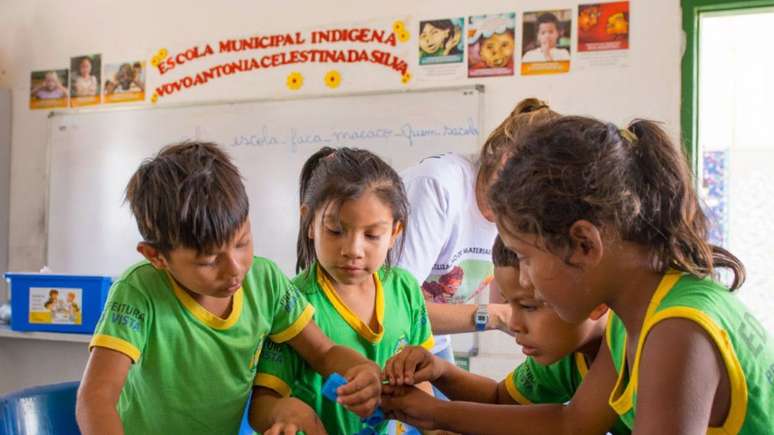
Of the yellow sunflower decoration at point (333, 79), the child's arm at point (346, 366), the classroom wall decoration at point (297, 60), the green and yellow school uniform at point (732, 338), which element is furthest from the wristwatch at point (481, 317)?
the yellow sunflower decoration at point (333, 79)

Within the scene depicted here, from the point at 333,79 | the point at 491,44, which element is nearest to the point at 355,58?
the point at 333,79

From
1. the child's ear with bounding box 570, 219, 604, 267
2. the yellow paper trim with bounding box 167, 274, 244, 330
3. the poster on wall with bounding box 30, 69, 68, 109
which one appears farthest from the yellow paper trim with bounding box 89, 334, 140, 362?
the poster on wall with bounding box 30, 69, 68, 109

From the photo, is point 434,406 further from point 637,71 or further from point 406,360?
point 637,71

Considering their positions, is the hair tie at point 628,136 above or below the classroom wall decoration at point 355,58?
below

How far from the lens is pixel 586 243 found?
0.80 meters

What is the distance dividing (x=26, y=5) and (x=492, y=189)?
370cm

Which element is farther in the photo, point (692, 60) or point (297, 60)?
point (297, 60)

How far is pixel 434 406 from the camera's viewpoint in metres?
1.15

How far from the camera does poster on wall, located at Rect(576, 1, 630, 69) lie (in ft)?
9.35

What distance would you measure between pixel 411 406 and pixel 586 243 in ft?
1.51

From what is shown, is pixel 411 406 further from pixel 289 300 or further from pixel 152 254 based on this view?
pixel 152 254

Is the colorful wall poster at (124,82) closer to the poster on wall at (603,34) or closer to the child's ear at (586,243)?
the poster on wall at (603,34)

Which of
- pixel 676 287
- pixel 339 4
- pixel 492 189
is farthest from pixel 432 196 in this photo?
pixel 339 4

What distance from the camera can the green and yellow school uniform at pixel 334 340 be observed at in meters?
1.21
